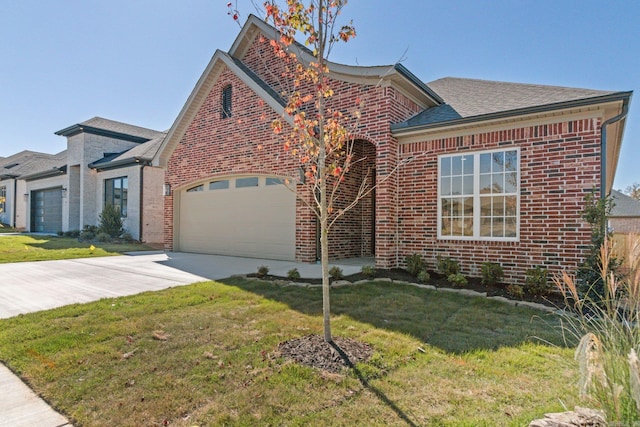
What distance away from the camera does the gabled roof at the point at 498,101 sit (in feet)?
21.6

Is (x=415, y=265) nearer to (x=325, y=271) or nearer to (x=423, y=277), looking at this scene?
(x=423, y=277)

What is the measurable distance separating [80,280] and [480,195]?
9.18 m

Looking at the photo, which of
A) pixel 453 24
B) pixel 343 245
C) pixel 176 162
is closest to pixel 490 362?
pixel 343 245

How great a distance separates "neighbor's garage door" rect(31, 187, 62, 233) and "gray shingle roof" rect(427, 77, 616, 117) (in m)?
24.4

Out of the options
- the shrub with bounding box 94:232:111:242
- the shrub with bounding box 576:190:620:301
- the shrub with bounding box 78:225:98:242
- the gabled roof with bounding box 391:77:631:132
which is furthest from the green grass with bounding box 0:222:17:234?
the shrub with bounding box 576:190:620:301

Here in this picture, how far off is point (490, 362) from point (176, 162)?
13357 mm

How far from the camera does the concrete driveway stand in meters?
6.16

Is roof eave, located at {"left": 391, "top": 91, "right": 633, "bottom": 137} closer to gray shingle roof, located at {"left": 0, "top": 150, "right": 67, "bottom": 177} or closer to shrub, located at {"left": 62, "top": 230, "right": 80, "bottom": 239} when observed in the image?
shrub, located at {"left": 62, "top": 230, "right": 80, "bottom": 239}

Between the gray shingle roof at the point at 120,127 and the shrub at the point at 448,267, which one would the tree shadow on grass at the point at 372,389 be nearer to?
the shrub at the point at 448,267

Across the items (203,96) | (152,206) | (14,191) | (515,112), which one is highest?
(203,96)

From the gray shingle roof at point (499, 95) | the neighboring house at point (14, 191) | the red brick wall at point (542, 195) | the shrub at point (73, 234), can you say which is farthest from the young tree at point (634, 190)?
the neighboring house at point (14, 191)

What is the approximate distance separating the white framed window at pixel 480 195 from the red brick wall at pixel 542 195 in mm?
135

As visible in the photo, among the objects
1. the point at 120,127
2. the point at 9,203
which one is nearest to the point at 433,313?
the point at 120,127

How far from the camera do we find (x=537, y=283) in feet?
20.8
